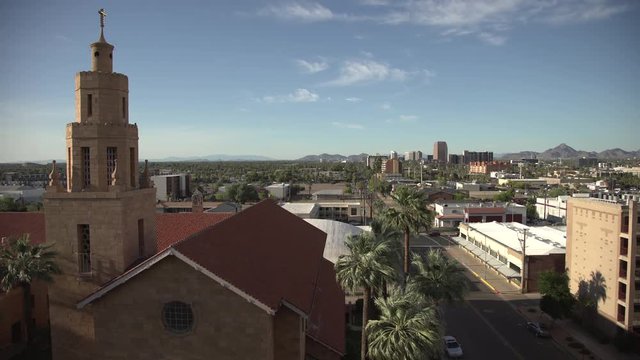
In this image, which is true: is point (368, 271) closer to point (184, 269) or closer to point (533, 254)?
point (184, 269)

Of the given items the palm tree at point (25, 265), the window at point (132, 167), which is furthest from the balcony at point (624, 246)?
the palm tree at point (25, 265)

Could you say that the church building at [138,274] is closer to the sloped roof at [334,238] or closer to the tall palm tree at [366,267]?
the tall palm tree at [366,267]

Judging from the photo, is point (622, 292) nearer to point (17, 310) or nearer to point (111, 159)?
point (111, 159)

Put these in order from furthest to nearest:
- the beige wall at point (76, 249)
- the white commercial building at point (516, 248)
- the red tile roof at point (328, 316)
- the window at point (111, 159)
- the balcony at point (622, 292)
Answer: the white commercial building at point (516, 248), the balcony at point (622, 292), the red tile roof at point (328, 316), the window at point (111, 159), the beige wall at point (76, 249)

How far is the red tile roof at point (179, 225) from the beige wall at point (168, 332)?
44.5ft

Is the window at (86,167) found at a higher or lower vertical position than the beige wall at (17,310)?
higher

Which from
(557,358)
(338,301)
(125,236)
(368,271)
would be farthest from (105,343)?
(557,358)

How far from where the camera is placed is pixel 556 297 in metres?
35.7

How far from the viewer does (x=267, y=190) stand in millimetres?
131500

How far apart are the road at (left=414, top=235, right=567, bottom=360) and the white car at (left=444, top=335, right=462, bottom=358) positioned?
0.93m

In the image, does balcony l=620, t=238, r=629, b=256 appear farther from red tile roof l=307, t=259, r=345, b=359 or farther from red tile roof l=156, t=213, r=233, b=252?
red tile roof l=156, t=213, r=233, b=252

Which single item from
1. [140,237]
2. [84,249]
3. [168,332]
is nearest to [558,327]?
[168,332]

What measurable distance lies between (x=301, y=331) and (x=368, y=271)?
5533 mm

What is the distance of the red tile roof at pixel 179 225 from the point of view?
3095 cm
